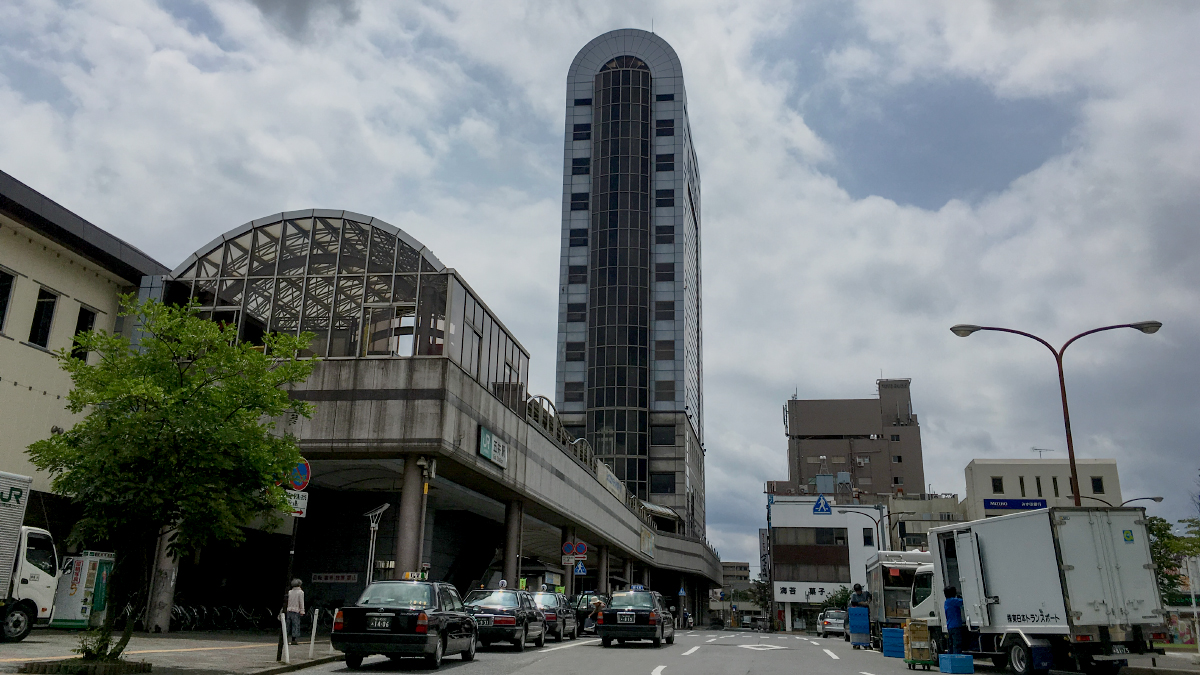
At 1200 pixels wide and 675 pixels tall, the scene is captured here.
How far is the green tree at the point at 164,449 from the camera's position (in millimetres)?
12945

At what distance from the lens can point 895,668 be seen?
18.9 meters

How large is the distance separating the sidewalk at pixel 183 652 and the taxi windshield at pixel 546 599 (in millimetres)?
6671

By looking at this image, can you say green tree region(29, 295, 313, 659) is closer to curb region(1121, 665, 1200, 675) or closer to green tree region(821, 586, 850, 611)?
curb region(1121, 665, 1200, 675)

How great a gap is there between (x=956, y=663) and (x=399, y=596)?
10.6 meters

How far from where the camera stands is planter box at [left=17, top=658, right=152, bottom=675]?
11.9m

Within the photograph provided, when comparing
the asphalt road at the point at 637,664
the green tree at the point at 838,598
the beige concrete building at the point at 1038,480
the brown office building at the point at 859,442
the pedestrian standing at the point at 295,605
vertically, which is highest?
the brown office building at the point at 859,442

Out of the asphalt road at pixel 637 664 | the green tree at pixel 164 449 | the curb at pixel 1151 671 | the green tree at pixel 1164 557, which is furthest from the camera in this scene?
the green tree at pixel 1164 557

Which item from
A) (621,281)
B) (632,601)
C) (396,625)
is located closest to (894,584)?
(632,601)

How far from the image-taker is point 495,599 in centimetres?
2208

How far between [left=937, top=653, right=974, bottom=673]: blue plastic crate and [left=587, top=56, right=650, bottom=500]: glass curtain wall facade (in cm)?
7881

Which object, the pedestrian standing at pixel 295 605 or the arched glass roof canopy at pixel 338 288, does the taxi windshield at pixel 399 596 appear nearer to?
the pedestrian standing at pixel 295 605

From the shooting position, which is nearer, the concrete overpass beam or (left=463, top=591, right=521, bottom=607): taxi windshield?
(left=463, top=591, right=521, bottom=607): taxi windshield

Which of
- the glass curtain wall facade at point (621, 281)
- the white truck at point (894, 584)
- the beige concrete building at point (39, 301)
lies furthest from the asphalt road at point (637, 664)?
the glass curtain wall facade at point (621, 281)

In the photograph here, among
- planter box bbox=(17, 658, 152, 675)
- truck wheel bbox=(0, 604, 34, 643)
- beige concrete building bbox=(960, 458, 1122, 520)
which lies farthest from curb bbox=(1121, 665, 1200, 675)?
beige concrete building bbox=(960, 458, 1122, 520)
